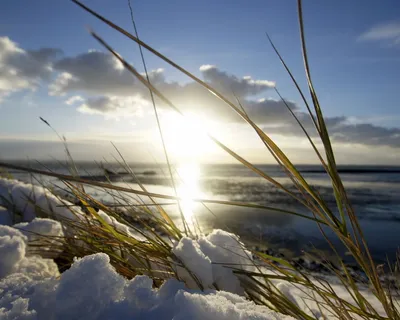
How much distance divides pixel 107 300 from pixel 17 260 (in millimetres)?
737

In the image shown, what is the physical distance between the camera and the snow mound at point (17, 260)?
1.23 m

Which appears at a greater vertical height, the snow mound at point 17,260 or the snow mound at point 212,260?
the snow mound at point 212,260

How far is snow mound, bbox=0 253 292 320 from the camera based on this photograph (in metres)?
0.69

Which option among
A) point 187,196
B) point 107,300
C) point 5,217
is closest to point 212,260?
point 187,196

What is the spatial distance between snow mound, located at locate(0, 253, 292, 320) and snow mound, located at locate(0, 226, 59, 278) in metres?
0.41

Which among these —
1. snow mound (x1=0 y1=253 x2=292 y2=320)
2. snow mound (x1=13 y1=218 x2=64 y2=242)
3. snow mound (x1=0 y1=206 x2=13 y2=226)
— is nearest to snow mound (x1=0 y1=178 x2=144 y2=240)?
snow mound (x1=0 y1=206 x2=13 y2=226)

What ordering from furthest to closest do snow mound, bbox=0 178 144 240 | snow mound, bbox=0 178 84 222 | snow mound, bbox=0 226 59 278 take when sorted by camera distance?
snow mound, bbox=0 178 84 222
snow mound, bbox=0 178 144 240
snow mound, bbox=0 226 59 278

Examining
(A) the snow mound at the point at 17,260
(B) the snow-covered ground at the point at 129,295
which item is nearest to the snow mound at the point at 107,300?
(B) the snow-covered ground at the point at 129,295

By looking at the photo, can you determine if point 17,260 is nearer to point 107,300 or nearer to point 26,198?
point 107,300

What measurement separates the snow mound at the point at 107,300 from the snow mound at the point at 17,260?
41 cm

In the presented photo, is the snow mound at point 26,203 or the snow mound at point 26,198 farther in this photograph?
the snow mound at point 26,198

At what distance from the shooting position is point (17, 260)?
4.17 feet

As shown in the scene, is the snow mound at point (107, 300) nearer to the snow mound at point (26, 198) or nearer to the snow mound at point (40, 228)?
the snow mound at point (40, 228)

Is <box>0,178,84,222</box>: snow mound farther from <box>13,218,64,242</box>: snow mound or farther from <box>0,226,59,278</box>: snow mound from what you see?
<box>0,226,59,278</box>: snow mound
